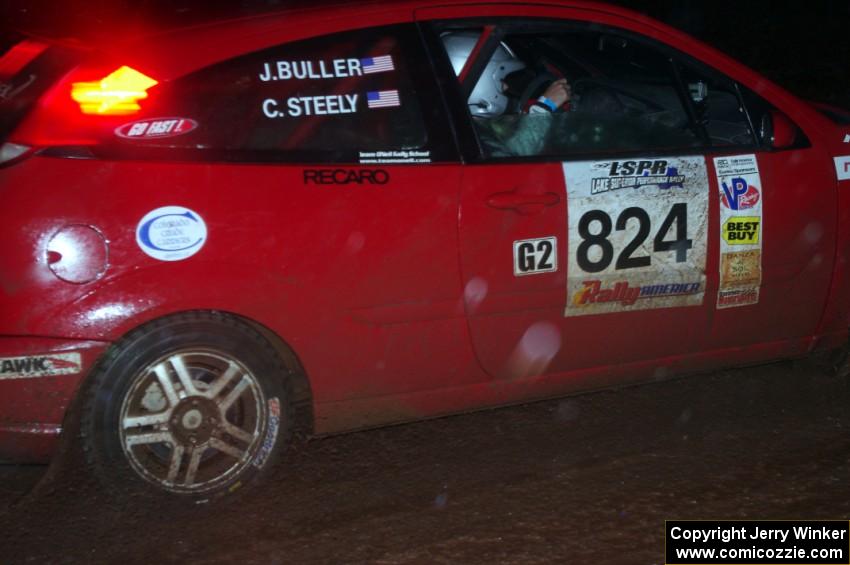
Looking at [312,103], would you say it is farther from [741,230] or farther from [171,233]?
[741,230]

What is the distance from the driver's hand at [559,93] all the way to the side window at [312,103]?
790 mm

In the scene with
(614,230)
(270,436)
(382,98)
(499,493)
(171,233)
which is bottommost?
(499,493)

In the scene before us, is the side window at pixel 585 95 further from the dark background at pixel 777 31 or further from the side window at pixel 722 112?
the dark background at pixel 777 31

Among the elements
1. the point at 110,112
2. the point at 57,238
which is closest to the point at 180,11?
the point at 110,112

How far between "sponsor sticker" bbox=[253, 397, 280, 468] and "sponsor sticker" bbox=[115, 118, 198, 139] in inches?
37.1

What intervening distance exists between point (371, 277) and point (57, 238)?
1.01 meters

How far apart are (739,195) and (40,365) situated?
2612 mm

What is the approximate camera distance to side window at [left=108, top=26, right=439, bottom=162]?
3.47m

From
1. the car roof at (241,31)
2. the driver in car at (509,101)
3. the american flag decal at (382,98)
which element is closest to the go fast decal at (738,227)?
the driver in car at (509,101)

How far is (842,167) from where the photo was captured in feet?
14.5

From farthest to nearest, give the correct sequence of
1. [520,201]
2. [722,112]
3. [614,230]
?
1. [722,112]
2. [614,230]
3. [520,201]

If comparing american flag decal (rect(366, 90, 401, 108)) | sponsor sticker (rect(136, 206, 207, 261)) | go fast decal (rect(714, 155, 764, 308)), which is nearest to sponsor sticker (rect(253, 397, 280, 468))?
sponsor sticker (rect(136, 206, 207, 261))

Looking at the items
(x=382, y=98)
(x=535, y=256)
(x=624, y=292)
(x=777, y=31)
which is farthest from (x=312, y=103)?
(x=777, y=31)

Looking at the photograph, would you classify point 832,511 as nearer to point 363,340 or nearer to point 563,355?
point 563,355
